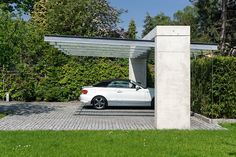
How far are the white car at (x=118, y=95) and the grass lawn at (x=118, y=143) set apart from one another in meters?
8.30

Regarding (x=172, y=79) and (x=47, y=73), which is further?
(x=47, y=73)

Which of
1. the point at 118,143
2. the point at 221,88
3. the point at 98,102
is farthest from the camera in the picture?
the point at 98,102

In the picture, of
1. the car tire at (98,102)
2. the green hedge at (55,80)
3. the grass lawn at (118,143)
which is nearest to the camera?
the grass lawn at (118,143)

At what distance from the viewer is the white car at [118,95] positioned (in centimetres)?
2191

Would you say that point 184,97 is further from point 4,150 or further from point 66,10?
point 66,10

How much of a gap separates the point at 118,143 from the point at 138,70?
15054 millimetres

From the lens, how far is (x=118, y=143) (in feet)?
36.1

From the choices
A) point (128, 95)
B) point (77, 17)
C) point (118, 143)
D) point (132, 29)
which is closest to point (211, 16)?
point (132, 29)

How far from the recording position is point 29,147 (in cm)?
1032

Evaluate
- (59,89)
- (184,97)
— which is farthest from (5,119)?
(59,89)

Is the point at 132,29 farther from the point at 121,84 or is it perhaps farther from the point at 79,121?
the point at 79,121

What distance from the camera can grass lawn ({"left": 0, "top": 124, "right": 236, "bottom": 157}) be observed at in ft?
32.0

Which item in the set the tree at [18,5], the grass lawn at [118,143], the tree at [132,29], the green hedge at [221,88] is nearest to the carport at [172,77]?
the grass lawn at [118,143]

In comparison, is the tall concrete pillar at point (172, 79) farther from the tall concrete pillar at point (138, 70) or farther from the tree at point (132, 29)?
the tree at point (132, 29)
